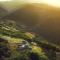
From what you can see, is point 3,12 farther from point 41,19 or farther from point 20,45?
point 20,45

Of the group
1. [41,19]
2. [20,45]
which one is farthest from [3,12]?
[20,45]

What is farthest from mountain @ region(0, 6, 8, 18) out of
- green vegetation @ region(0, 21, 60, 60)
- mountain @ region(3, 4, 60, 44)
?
green vegetation @ region(0, 21, 60, 60)

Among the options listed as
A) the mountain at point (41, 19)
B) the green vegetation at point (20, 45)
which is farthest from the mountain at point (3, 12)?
the green vegetation at point (20, 45)

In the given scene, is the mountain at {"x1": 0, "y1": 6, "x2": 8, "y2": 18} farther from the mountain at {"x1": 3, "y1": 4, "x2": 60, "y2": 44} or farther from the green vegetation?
the green vegetation

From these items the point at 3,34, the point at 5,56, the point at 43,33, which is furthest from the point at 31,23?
the point at 5,56

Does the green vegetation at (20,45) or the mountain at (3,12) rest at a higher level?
the mountain at (3,12)

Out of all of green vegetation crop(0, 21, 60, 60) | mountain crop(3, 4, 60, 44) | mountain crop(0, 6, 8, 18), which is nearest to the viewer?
green vegetation crop(0, 21, 60, 60)

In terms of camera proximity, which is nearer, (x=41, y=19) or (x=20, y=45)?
(x=20, y=45)

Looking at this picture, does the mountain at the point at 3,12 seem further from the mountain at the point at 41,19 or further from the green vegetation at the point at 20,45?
the green vegetation at the point at 20,45
